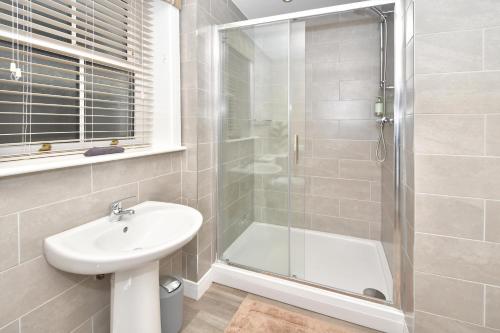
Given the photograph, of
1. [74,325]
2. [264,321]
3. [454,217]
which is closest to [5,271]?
[74,325]

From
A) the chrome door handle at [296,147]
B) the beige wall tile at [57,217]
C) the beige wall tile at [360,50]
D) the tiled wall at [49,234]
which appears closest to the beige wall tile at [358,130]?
the beige wall tile at [360,50]

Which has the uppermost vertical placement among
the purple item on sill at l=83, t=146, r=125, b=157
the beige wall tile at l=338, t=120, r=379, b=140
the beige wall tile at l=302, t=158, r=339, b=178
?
the beige wall tile at l=338, t=120, r=379, b=140

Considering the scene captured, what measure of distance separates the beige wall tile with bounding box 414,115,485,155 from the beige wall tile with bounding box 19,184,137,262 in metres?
1.58

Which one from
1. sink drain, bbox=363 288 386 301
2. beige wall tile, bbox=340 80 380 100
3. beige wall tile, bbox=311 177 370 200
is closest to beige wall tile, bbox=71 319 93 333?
sink drain, bbox=363 288 386 301

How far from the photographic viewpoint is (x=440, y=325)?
1.22m

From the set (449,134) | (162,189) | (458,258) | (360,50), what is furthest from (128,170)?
(360,50)

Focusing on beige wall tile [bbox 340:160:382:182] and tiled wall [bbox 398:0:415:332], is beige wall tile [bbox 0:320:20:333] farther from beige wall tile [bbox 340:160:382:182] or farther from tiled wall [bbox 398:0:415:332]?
beige wall tile [bbox 340:160:382:182]

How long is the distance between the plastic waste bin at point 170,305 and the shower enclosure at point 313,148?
0.58 m

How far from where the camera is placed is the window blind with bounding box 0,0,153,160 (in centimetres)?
102

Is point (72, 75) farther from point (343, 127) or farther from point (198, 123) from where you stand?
point (343, 127)

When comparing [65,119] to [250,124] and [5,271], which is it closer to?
[5,271]

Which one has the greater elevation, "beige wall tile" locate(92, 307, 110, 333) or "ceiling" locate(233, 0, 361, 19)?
"ceiling" locate(233, 0, 361, 19)

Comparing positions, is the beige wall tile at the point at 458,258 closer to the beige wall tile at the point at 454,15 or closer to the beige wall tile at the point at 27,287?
the beige wall tile at the point at 454,15

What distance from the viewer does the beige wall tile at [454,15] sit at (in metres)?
1.08
